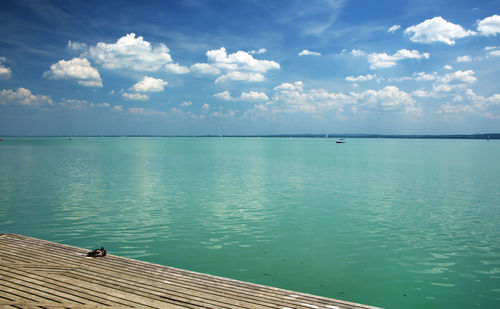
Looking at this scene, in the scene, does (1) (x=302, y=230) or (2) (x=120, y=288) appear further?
(1) (x=302, y=230)

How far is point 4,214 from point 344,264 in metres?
22.3

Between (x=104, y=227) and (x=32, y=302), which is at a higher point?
(x=32, y=302)

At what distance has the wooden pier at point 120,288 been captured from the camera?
→ 26.9ft

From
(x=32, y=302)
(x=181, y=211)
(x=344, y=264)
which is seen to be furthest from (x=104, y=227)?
(x=344, y=264)

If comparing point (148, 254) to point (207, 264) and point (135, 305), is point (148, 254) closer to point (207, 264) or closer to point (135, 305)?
point (207, 264)

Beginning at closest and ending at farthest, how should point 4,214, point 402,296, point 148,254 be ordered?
point 402,296 < point 148,254 < point 4,214

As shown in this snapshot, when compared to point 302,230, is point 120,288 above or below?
above

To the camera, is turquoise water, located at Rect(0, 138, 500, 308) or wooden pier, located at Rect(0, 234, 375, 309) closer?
wooden pier, located at Rect(0, 234, 375, 309)

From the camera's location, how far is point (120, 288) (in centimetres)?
900

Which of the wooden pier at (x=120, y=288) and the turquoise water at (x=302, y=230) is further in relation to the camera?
the turquoise water at (x=302, y=230)

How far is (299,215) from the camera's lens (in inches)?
897

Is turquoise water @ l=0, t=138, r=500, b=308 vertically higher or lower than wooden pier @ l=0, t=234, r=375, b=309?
lower

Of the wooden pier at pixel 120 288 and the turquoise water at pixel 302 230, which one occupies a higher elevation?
the wooden pier at pixel 120 288

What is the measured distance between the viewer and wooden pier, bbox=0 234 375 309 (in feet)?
26.9
